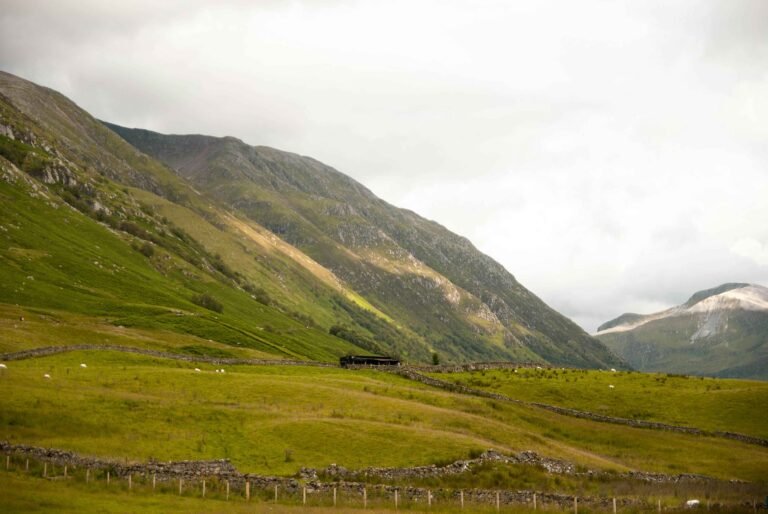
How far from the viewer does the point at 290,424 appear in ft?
223

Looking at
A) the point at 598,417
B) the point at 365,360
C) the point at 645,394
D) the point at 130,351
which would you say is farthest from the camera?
the point at 365,360

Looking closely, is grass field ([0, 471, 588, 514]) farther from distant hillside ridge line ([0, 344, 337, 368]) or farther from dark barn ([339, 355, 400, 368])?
dark barn ([339, 355, 400, 368])

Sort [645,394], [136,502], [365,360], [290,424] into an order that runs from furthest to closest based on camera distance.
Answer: [365,360] → [645,394] → [290,424] → [136,502]

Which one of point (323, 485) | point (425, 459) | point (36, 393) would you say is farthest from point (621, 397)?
point (36, 393)

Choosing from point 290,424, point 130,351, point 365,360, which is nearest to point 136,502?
point 290,424

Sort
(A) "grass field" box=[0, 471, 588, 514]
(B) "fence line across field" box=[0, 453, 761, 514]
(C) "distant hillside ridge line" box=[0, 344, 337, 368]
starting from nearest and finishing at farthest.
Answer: (A) "grass field" box=[0, 471, 588, 514], (B) "fence line across field" box=[0, 453, 761, 514], (C) "distant hillside ridge line" box=[0, 344, 337, 368]

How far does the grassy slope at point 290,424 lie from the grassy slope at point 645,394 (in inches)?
178

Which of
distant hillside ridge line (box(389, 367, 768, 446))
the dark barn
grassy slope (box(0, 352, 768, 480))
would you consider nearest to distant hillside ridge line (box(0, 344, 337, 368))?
grassy slope (box(0, 352, 768, 480))

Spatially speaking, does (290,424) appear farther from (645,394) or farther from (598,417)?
(645,394)

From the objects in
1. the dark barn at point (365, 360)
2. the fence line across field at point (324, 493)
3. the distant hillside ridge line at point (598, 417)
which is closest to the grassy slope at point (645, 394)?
the distant hillside ridge line at point (598, 417)

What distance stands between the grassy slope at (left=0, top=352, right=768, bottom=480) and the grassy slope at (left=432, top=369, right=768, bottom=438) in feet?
14.8

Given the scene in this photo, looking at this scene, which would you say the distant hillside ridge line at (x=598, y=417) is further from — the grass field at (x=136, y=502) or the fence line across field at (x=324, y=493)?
the grass field at (x=136, y=502)

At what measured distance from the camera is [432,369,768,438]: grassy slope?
95688mm

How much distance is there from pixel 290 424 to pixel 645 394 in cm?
6342
